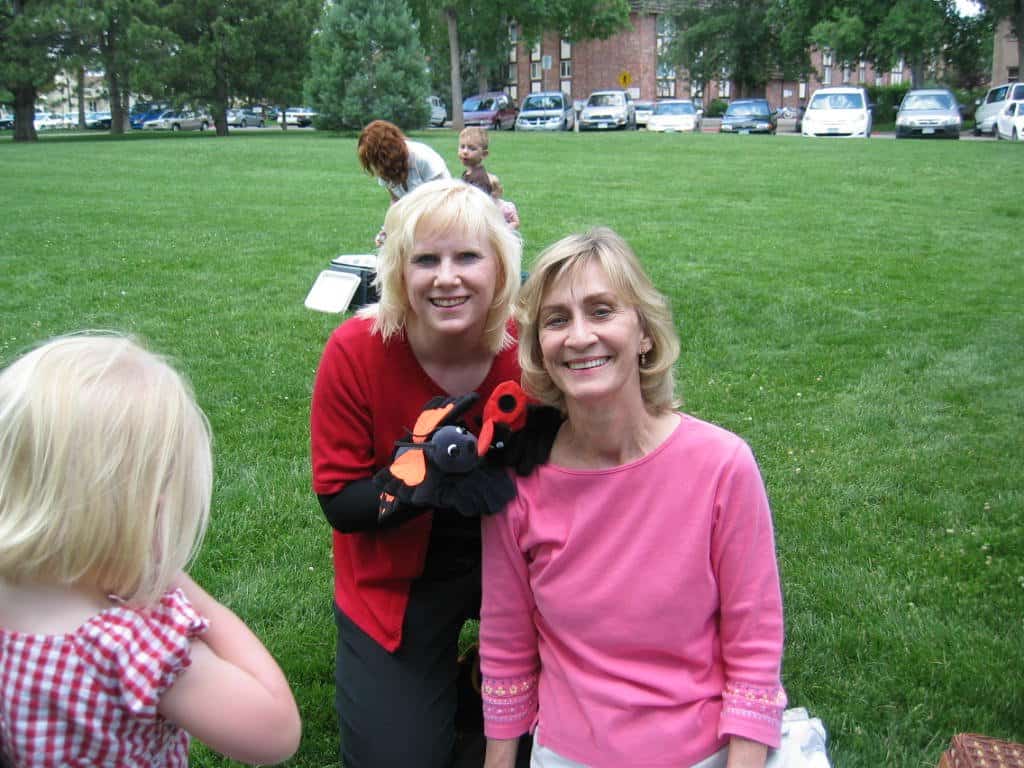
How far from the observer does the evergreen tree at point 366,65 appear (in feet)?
101

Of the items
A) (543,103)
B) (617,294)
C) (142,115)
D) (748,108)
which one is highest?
(142,115)

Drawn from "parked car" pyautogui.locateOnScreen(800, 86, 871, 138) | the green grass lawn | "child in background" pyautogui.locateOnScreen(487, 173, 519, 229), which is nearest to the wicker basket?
the green grass lawn

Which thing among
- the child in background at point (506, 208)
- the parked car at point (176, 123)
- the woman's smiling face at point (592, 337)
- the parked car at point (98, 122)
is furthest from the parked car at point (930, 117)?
the parked car at point (98, 122)

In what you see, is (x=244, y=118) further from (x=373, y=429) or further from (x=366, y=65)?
(x=373, y=429)

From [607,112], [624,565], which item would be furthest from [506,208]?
[607,112]

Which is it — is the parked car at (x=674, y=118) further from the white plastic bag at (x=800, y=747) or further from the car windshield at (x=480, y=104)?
the white plastic bag at (x=800, y=747)

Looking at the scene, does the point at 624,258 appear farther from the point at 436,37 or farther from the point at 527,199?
the point at 436,37

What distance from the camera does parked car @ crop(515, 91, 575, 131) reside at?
35969 millimetres

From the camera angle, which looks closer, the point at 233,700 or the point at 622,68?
the point at 233,700

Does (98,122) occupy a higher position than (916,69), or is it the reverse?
(98,122)

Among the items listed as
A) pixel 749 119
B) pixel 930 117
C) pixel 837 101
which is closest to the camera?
pixel 930 117

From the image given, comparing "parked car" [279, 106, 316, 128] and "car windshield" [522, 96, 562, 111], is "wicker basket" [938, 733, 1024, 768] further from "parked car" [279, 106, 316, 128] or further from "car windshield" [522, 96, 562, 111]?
"parked car" [279, 106, 316, 128]

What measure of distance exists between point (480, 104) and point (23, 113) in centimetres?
1951

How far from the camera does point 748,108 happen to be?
32656 mm
